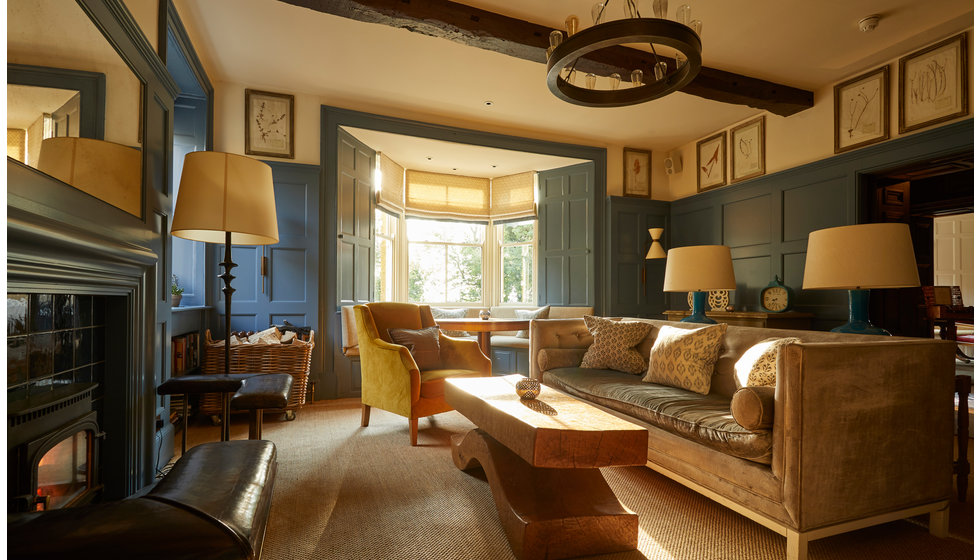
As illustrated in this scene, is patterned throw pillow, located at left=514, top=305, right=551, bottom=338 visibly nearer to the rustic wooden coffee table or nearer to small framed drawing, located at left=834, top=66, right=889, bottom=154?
small framed drawing, located at left=834, top=66, right=889, bottom=154

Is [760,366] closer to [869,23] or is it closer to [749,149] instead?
[869,23]

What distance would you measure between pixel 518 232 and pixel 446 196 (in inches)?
43.4

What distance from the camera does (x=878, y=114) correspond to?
3873 mm

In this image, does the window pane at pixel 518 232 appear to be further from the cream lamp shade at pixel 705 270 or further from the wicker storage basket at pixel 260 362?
the wicker storage basket at pixel 260 362

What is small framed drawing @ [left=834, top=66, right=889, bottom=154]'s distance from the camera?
3842mm

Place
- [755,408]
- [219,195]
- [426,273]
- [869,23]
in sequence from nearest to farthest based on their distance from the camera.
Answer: [755,408], [219,195], [869,23], [426,273]

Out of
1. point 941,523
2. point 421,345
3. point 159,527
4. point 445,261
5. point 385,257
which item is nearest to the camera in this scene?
point 159,527

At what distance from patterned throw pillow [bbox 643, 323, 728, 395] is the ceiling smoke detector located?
2.45 m

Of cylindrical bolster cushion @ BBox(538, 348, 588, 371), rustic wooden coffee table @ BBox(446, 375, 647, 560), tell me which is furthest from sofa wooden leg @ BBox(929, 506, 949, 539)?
cylindrical bolster cushion @ BBox(538, 348, 588, 371)

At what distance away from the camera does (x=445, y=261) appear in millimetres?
6508

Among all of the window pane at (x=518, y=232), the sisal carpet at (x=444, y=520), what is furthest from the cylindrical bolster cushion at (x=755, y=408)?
the window pane at (x=518, y=232)

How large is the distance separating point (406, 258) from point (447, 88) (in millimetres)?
2398

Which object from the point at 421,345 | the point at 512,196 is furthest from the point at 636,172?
the point at 421,345

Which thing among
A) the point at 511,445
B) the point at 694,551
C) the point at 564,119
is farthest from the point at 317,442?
the point at 564,119
